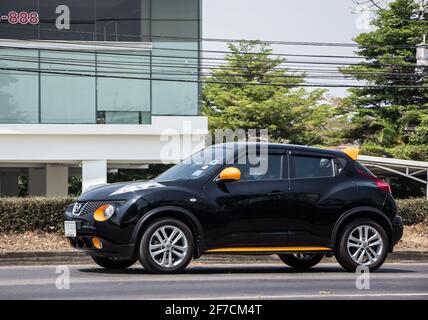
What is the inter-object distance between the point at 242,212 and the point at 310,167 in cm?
130

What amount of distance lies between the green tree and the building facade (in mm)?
22543

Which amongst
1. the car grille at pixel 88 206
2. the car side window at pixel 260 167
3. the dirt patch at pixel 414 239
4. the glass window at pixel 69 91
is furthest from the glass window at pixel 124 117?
the car grille at pixel 88 206

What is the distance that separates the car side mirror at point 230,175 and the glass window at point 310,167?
2.97 feet

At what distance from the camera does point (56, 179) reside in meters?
37.2

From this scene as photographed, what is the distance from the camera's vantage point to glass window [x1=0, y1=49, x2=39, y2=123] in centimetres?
2950

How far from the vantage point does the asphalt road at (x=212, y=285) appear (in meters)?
9.09

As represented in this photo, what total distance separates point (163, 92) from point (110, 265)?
60.3ft

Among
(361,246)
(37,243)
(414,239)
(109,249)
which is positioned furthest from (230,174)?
(414,239)

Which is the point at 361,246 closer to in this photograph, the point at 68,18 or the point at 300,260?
the point at 300,260

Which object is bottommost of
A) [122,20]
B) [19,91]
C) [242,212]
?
[242,212]

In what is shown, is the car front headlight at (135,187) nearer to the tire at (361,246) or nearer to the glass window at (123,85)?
the tire at (361,246)

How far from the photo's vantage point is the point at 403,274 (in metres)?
12.4
